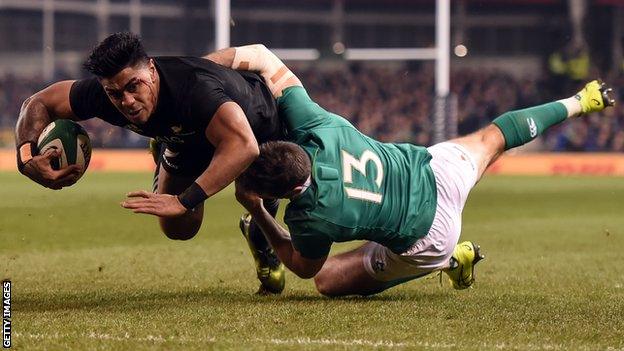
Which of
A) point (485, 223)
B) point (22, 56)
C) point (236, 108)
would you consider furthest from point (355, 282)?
point (22, 56)

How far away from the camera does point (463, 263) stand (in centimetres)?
738

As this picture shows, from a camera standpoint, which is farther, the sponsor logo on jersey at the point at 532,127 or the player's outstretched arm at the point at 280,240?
the sponsor logo on jersey at the point at 532,127

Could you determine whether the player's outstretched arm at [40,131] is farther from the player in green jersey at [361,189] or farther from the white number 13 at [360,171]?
the white number 13 at [360,171]

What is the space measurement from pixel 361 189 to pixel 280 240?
0.70 metres

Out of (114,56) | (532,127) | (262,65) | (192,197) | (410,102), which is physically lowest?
(410,102)

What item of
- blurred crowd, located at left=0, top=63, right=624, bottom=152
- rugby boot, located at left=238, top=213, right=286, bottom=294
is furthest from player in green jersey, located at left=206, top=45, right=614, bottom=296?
blurred crowd, located at left=0, top=63, right=624, bottom=152

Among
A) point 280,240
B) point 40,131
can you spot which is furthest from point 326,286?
point 40,131

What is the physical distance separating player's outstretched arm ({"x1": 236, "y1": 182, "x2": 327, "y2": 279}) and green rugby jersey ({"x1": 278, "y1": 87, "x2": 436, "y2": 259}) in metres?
0.10

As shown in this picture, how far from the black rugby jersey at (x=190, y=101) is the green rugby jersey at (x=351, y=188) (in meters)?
0.17

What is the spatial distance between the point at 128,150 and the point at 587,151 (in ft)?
36.6

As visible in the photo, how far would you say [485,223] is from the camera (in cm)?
1423

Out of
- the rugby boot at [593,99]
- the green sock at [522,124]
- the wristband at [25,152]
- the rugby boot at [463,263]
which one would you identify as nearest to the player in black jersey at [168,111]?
the wristband at [25,152]

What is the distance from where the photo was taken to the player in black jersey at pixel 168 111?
20.7 ft

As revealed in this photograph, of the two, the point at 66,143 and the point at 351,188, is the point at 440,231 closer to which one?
the point at 351,188
